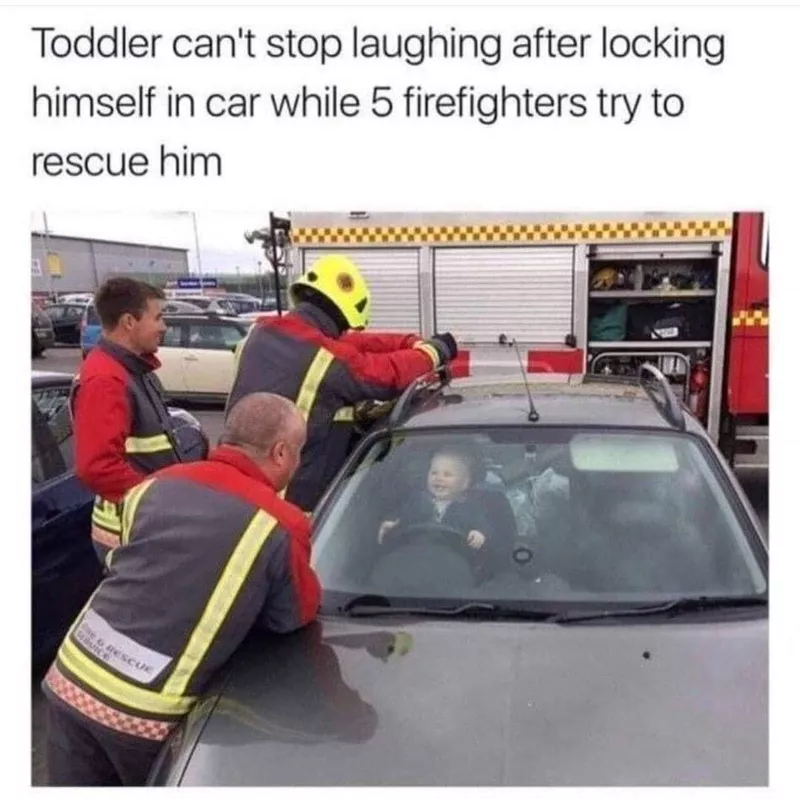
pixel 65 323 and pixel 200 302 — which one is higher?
pixel 200 302

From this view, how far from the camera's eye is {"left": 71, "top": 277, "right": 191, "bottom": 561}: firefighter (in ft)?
9.32

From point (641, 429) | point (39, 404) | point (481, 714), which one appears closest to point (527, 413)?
point (641, 429)

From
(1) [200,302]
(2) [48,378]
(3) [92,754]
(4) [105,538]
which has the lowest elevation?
(3) [92,754]

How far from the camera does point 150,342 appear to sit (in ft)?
9.95

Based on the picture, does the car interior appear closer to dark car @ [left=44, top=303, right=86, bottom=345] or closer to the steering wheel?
the steering wheel

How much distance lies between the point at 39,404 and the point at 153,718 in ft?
7.37

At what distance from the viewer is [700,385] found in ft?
20.8

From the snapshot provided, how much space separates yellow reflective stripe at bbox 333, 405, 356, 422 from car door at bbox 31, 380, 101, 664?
134 centimetres

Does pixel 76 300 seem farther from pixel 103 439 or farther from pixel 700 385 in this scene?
pixel 103 439

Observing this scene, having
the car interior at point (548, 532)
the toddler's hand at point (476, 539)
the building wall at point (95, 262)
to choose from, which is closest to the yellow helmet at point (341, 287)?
the car interior at point (548, 532)

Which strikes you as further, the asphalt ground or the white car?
the white car

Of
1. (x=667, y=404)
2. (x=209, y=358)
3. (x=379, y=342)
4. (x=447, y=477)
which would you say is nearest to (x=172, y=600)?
(x=447, y=477)

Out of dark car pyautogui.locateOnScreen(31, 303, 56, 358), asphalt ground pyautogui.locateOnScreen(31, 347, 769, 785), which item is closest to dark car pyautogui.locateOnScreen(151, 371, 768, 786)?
asphalt ground pyautogui.locateOnScreen(31, 347, 769, 785)

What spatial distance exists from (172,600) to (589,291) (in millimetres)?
5098
